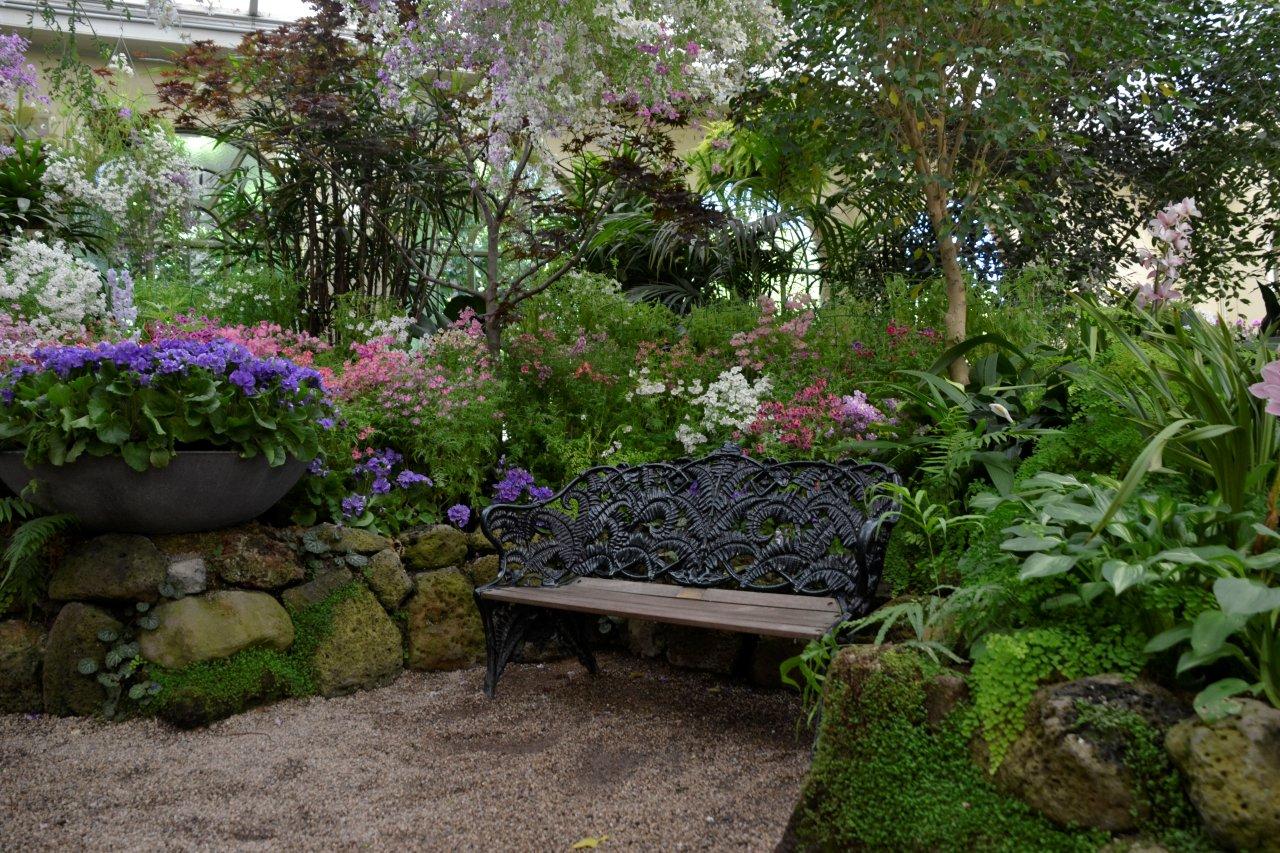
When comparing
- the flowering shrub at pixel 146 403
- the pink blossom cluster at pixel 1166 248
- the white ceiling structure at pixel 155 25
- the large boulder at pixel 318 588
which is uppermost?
the white ceiling structure at pixel 155 25

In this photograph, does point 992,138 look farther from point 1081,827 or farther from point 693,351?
point 1081,827

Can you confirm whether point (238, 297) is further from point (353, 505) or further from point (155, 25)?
point (155, 25)

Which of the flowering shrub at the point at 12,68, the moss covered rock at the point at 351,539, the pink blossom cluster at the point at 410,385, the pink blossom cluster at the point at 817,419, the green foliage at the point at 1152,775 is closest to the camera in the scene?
the green foliage at the point at 1152,775

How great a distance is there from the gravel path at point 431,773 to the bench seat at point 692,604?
0.40m

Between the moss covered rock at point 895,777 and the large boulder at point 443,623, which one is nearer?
the moss covered rock at point 895,777

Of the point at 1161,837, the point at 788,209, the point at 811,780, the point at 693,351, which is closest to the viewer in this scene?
→ the point at 1161,837

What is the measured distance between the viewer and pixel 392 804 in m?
2.57

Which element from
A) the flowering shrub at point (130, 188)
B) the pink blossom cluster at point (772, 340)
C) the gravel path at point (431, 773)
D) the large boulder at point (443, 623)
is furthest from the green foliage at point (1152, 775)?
the flowering shrub at point (130, 188)

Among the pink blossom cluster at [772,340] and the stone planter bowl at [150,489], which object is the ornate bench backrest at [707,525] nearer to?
the stone planter bowl at [150,489]

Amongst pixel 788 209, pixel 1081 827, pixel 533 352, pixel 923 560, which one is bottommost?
pixel 1081 827

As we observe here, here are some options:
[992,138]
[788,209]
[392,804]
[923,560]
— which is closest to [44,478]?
[392,804]

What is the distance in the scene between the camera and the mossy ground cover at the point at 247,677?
3148 mm

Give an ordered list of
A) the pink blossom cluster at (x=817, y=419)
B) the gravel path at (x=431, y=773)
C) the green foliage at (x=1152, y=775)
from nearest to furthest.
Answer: the green foliage at (x=1152, y=775) < the gravel path at (x=431, y=773) < the pink blossom cluster at (x=817, y=419)

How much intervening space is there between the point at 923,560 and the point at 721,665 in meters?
1.10
